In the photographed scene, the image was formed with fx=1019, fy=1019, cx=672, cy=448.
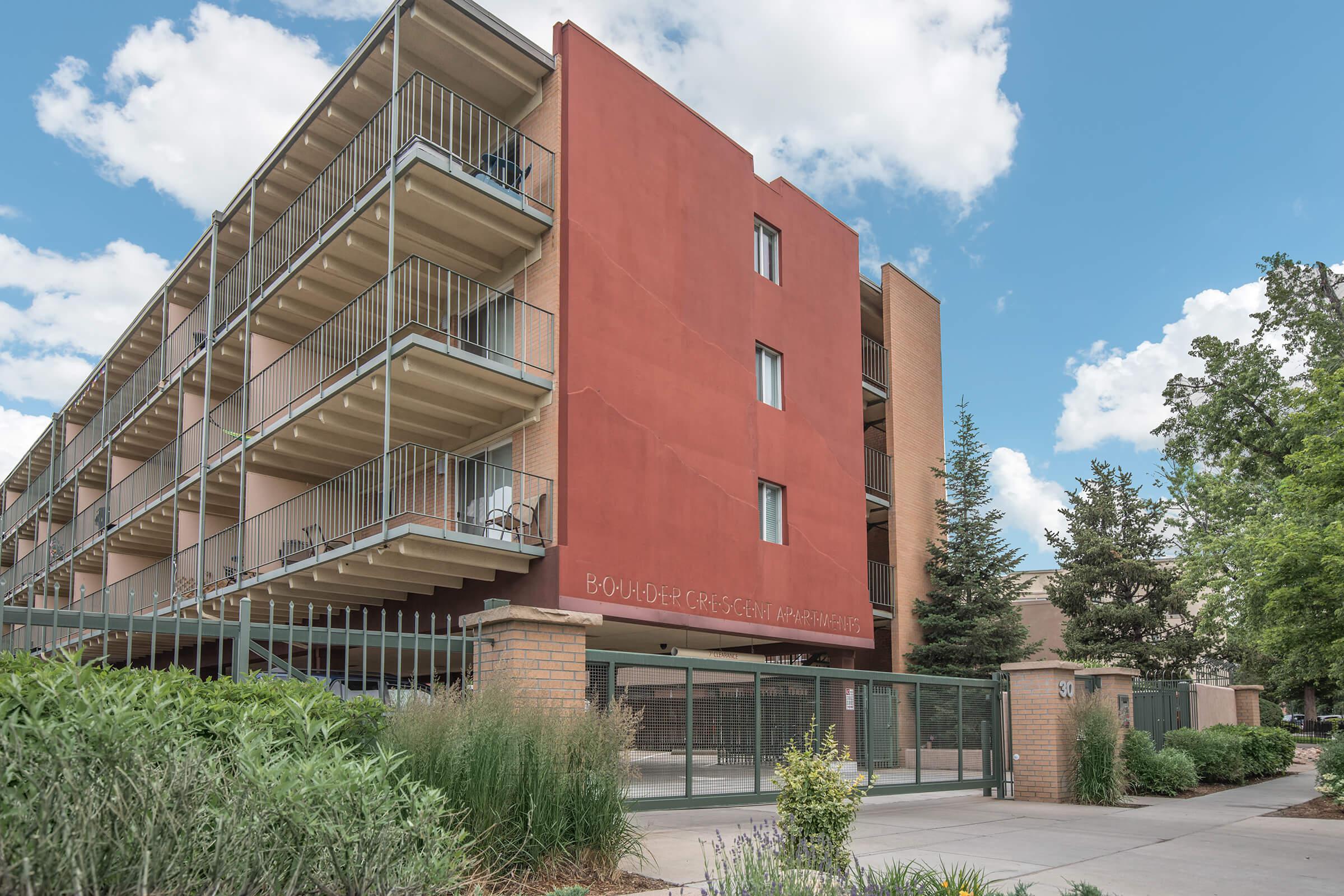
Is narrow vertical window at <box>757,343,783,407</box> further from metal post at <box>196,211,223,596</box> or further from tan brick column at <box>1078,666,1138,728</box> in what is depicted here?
metal post at <box>196,211,223,596</box>

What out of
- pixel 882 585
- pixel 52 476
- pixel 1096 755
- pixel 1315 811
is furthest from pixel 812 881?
pixel 52 476

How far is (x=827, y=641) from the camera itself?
76.1 feet

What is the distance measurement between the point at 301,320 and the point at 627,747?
17563 mm

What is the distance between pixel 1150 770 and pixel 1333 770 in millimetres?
2808

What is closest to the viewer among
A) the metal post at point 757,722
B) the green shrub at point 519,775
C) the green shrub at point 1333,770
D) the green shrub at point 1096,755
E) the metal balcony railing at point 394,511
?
the green shrub at point 519,775

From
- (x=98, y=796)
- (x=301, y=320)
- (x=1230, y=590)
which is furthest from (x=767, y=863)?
(x=1230, y=590)

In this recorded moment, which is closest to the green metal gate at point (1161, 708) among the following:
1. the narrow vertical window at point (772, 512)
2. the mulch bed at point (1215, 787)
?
the mulch bed at point (1215, 787)

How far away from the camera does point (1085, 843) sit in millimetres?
11047

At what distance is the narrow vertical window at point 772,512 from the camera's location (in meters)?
22.2

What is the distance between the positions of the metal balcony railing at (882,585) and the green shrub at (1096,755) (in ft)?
36.3

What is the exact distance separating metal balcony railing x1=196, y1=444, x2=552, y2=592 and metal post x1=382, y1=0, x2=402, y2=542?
326 millimetres

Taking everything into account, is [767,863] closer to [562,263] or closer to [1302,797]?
[562,263]

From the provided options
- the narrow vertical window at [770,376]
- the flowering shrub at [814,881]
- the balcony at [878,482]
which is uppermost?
the narrow vertical window at [770,376]

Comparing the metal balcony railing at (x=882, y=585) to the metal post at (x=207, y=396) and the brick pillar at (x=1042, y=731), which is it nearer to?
the brick pillar at (x=1042, y=731)
